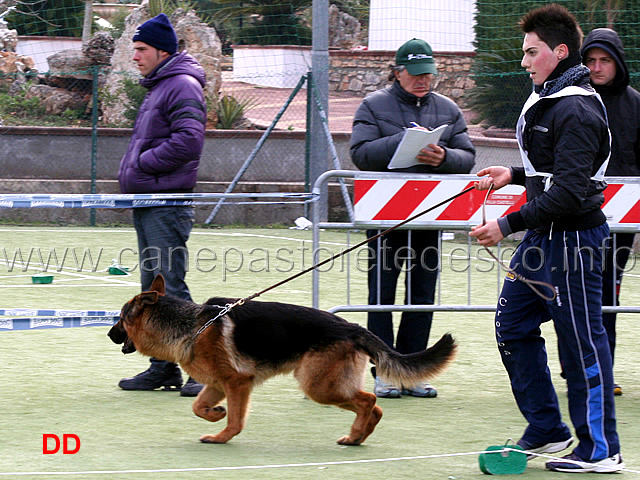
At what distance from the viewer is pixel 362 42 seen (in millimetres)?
28688

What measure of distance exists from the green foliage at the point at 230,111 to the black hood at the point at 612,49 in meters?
12.9

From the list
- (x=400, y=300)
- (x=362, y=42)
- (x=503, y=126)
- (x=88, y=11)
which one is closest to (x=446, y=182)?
(x=400, y=300)

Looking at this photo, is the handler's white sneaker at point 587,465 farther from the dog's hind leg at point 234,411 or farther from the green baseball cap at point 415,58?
the green baseball cap at point 415,58

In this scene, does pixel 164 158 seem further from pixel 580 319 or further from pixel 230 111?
pixel 230 111

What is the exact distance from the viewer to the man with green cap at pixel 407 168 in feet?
19.5

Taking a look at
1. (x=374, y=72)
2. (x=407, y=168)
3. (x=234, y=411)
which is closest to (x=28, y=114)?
(x=374, y=72)

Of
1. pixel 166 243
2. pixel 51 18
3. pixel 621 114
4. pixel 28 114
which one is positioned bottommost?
pixel 166 243

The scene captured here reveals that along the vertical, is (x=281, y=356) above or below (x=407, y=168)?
below

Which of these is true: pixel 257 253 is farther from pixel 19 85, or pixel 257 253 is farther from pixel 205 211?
pixel 19 85

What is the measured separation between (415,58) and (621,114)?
1.35 meters

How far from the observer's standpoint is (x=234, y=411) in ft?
15.7

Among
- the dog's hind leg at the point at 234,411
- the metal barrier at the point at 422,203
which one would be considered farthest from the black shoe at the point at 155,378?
the dog's hind leg at the point at 234,411

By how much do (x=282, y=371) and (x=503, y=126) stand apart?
13368 mm

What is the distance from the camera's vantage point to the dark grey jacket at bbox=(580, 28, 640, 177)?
5.92 m
